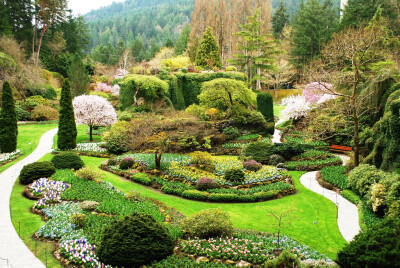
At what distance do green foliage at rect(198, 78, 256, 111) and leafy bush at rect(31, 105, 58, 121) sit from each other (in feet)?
54.0

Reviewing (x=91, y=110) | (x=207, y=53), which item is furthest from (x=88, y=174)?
(x=207, y=53)

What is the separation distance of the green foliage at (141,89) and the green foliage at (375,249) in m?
24.9

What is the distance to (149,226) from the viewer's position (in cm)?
842

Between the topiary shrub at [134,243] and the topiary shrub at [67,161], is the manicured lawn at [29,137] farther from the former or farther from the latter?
the topiary shrub at [134,243]

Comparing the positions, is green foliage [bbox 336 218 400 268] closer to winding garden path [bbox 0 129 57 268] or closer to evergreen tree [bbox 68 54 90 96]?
winding garden path [bbox 0 129 57 268]

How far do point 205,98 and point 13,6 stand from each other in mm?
35208

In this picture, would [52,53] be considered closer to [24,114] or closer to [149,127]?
[24,114]

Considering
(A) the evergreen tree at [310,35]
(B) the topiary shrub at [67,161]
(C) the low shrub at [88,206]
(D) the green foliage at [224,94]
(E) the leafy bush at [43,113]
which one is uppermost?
(A) the evergreen tree at [310,35]

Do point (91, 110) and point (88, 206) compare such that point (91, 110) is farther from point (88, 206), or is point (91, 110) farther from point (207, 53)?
point (207, 53)

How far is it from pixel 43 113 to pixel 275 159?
24.7 meters

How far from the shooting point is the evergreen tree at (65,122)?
2091 cm

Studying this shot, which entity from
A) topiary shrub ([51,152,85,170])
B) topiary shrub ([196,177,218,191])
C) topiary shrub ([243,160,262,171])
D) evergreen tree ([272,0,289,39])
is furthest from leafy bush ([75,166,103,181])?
evergreen tree ([272,0,289,39])

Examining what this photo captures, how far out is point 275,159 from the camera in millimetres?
20125

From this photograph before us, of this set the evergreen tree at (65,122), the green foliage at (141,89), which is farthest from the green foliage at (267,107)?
the evergreen tree at (65,122)
